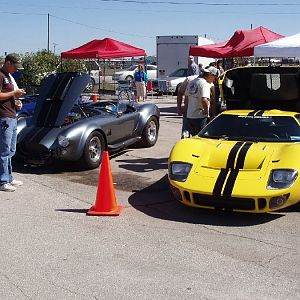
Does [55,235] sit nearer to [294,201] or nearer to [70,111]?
[294,201]

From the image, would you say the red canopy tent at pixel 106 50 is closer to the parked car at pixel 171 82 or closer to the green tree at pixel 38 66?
the green tree at pixel 38 66

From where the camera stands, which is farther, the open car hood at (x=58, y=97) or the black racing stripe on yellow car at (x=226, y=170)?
the open car hood at (x=58, y=97)

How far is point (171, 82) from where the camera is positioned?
26234 millimetres

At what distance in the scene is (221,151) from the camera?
626 cm

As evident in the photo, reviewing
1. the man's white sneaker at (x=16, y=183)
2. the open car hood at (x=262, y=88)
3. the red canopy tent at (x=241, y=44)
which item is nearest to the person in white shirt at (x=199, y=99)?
the open car hood at (x=262, y=88)

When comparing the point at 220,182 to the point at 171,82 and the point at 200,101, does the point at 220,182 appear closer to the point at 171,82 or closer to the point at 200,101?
the point at 200,101

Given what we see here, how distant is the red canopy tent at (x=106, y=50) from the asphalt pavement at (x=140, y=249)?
13.9 meters

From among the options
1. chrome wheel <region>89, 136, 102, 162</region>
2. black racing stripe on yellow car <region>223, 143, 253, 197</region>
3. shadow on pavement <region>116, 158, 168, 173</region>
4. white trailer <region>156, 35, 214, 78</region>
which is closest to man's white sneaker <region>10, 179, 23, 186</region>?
chrome wheel <region>89, 136, 102, 162</region>

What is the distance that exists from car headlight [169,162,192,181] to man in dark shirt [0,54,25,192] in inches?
91.8

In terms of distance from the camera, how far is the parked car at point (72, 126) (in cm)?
830

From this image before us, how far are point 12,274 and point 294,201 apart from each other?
314 cm

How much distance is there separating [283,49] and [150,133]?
17.6ft

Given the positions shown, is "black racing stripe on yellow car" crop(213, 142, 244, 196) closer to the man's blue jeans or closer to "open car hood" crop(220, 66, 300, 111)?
"open car hood" crop(220, 66, 300, 111)

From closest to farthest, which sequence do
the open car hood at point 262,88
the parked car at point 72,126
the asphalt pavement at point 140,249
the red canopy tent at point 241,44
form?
the asphalt pavement at point 140,249
the open car hood at point 262,88
the parked car at point 72,126
the red canopy tent at point 241,44
